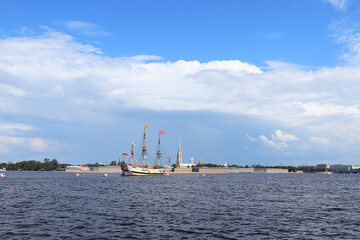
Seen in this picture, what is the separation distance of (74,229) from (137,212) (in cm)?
1183

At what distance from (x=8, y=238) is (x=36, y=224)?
6120 mm

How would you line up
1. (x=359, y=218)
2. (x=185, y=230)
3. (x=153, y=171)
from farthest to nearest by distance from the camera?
1. (x=153, y=171)
2. (x=359, y=218)
3. (x=185, y=230)

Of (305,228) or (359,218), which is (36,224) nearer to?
(305,228)

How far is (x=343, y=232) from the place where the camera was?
3086cm

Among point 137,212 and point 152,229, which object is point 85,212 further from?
point 152,229

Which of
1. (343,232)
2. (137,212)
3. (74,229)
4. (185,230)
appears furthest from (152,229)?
(343,232)

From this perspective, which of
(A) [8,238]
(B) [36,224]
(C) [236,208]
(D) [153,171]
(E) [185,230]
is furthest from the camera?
(D) [153,171]

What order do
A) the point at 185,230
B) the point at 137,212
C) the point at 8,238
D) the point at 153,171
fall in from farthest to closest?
the point at 153,171 < the point at 137,212 < the point at 185,230 < the point at 8,238

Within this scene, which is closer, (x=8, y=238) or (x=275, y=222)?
(x=8, y=238)

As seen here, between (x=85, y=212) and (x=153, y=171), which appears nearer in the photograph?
(x=85, y=212)

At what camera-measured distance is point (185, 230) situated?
101ft

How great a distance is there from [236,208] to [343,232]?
16903 millimetres

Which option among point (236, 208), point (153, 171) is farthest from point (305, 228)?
point (153, 171)

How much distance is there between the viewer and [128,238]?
27.6 meters
